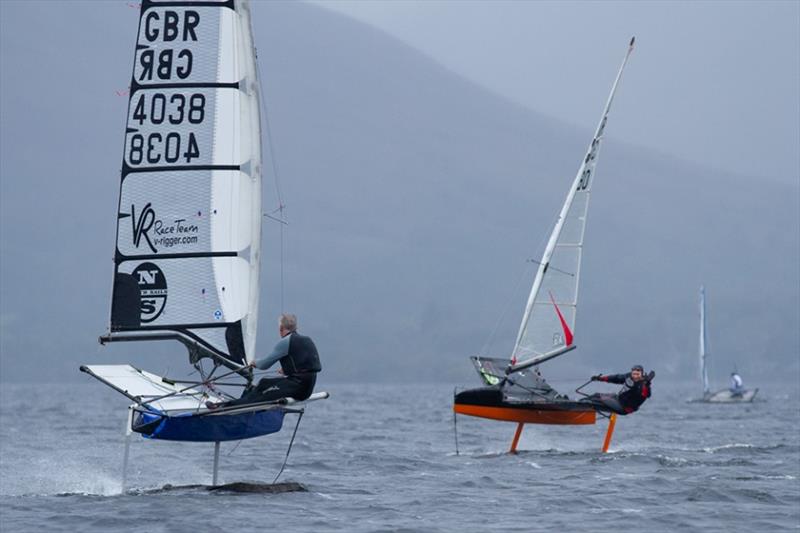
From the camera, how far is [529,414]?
3177 cm

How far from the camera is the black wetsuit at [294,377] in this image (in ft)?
71.3

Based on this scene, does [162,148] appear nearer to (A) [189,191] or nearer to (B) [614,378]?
(A) [189,191]

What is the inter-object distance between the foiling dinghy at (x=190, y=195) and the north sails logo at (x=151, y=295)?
16 mm

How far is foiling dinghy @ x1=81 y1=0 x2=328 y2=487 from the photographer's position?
23.3m

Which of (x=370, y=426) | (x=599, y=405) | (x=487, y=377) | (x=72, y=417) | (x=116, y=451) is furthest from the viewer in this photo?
(x=72, y=417)

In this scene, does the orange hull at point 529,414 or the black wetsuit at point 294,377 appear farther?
the orange hull at point 529,414

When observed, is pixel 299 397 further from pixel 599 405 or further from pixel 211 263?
pixel 599 405

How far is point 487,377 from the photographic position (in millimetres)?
33062

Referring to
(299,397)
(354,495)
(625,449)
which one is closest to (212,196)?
(299,397)

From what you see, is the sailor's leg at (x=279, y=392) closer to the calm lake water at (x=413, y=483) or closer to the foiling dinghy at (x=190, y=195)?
the foiling dinghy at (x=190, y=195)

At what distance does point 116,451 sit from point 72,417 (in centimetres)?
2505

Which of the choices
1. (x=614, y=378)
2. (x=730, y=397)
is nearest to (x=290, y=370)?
(x=614, y=378)

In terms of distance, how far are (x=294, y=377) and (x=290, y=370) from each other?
0.15m

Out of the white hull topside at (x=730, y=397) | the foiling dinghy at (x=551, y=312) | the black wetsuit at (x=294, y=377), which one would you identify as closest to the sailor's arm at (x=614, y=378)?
the foiling dinghy at (x=551, y=312)
